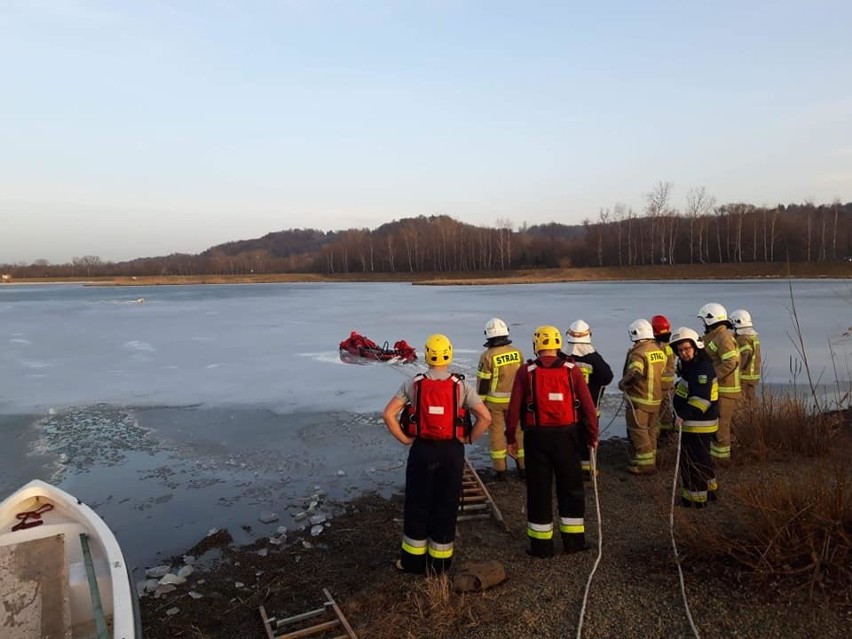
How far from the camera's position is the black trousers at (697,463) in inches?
197

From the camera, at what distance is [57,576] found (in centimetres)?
402

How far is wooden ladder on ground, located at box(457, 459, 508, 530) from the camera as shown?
5.10 meters

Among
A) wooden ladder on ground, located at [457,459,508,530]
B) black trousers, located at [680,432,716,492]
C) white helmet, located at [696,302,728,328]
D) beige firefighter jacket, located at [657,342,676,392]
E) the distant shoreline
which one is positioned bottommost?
the distant shoreline

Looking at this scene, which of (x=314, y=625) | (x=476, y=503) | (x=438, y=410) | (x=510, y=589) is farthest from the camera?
(x=476, y=503)

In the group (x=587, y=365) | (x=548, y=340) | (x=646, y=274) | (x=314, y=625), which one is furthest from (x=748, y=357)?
(x=646, y=274)

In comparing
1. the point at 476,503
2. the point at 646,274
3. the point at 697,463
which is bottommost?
the point at 646,274

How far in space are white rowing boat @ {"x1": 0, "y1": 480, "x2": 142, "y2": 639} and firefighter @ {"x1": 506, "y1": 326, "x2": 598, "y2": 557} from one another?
265 centimetres

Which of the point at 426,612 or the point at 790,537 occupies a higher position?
the point at 790,537

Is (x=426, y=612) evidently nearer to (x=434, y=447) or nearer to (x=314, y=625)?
(x=314, y=625)

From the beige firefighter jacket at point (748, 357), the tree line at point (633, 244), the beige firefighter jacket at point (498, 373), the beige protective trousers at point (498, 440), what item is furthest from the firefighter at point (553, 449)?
the tree line at point (633, 244)

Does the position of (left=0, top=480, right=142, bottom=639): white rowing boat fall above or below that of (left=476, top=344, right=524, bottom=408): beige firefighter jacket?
below

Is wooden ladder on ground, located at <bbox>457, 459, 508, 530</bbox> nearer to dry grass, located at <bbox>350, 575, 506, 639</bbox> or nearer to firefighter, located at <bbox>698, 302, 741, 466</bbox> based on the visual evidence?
dry grass, located at <bbox>350, 575, 506, 639</bbox>

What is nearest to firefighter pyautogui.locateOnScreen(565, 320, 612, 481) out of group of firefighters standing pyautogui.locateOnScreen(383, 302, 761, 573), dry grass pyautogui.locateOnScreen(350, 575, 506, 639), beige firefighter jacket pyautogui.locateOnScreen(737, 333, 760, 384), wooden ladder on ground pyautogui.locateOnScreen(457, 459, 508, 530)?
group of firefighters standing pyautogui.locateOnScreen(383, 302, 761, 573)

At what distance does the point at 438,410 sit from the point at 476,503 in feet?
6.15
